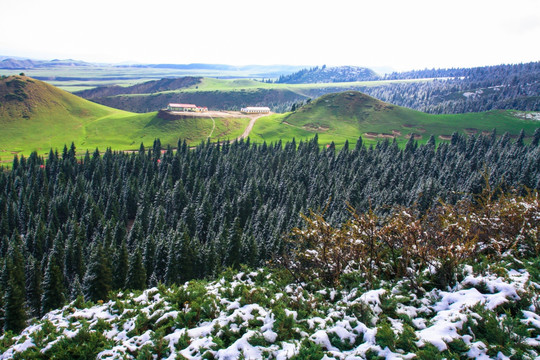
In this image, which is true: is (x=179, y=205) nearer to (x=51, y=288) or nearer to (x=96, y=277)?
(x=96, y=277)

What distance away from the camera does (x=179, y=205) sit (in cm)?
9588

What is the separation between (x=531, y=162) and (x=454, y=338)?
13524 centimetres

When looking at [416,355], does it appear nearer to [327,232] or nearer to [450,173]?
[327,232]

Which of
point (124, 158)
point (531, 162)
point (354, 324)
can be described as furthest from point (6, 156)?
point (531, 162)

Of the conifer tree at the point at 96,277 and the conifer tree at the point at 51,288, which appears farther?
the conifer tree at the point at 51,288

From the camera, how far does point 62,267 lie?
61344 millimetres

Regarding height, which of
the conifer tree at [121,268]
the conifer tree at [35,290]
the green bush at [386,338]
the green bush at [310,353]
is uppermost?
the green bush at [386,338]

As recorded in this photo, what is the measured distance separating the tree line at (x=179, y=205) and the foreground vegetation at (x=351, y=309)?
4.42 meters

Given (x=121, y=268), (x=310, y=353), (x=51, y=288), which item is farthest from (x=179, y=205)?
(x=310, y=353)

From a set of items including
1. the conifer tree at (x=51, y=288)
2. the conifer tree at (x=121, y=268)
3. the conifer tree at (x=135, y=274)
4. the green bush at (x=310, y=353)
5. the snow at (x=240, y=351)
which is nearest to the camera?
the green bush at (x=310, y=353)

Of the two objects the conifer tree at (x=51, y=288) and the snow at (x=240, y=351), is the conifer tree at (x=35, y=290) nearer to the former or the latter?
→ the conifer tree at (x=51, y=288)

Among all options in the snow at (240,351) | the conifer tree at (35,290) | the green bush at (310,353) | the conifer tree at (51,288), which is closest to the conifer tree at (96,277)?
the conifer tree at (51,288)

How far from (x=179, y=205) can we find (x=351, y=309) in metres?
87.7

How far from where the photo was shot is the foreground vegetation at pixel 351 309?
38.6ft
